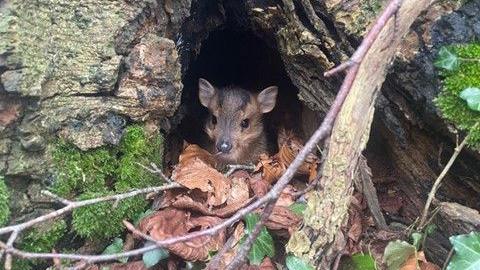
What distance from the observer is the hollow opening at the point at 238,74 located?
21.3 ft

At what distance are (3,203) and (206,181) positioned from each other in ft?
4.66

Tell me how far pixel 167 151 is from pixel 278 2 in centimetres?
173

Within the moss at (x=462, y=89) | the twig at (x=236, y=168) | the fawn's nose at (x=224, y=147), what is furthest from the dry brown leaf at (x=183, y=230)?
the fawn's nose at (x=224, y=147)

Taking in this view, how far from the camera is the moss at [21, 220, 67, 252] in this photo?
11.2 feet

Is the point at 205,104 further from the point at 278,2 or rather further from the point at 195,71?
the point at 278,2

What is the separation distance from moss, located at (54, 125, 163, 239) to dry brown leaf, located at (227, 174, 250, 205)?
1.85 feet

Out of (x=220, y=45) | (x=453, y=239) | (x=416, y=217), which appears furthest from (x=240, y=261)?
(x=220, y=45)

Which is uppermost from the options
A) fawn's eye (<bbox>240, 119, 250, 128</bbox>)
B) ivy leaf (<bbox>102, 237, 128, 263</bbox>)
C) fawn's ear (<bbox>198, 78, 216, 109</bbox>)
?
fawn's ear (<bbox>198, 78, 216, 109</bbox>)

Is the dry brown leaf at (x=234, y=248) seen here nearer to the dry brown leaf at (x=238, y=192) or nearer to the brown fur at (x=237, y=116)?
the dry brown leaf at (x=238, y=192)

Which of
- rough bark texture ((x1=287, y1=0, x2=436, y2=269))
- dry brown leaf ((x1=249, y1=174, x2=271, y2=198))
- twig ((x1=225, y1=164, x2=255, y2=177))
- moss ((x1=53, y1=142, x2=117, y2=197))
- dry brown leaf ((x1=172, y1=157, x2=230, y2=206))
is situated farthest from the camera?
twig ((x1=225, y1=164, x2=255, y2=177))

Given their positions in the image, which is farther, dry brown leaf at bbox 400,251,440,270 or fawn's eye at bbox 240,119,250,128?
fawn's eye at bbox 240,119,250,128

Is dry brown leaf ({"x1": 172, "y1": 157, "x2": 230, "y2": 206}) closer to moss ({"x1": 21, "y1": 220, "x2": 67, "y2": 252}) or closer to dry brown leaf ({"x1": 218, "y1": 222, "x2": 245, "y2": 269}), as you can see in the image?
dry brown leaf ({"x1": 218, "y1": 222, "x2": 245, "y2": 269})

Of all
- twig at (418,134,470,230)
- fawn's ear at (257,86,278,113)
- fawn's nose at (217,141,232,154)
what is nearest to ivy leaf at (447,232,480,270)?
twig at (418,134,470,230)

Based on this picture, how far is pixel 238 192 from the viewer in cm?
423
